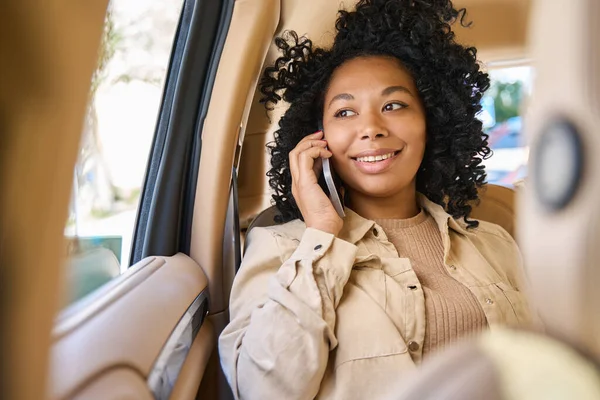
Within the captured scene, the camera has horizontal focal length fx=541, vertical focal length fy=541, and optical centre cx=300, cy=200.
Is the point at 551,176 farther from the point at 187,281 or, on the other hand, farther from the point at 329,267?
the point at 187,281

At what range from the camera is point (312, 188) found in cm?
121

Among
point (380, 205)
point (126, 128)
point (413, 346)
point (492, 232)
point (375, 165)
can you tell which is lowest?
point (413, 346)

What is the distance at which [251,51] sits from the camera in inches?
54.0

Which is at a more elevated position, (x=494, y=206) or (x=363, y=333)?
(x=494, y=206)

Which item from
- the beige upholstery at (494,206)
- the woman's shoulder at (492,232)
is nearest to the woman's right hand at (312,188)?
the woman's shoulder at (492,232)

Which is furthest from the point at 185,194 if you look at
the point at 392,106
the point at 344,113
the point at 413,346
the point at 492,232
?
the point at 492,232

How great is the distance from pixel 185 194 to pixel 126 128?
0.35 meters

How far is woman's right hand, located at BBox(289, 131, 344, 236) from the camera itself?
1153 millimetres

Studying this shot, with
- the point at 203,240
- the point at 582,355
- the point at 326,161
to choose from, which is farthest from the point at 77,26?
the point at 203,240

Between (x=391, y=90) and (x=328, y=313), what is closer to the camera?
(x=328, y=313)

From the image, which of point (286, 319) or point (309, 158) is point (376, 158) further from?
point (286, 319)

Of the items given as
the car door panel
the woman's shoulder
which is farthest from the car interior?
the woman's shoulder

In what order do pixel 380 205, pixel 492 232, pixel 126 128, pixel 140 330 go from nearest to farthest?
pixel 140 330 → pixel 126 128 → pixel 380 205 → pixel 492 232

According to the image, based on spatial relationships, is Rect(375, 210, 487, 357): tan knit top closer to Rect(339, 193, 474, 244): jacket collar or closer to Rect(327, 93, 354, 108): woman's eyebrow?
Rect(339, 193, 474, 244): jacket collar
